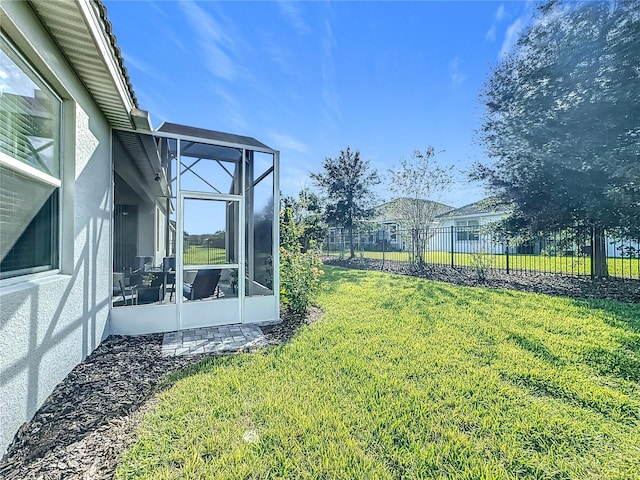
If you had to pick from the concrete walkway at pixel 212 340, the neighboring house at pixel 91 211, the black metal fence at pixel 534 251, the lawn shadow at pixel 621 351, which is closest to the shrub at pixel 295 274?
the neighboring house at pixel 91 211

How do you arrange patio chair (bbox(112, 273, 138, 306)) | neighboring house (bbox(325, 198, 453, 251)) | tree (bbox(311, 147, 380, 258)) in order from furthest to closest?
tree (bbox(311, 147, 380, 258)) < neighboring house (bbox(325, 198, 453, 251)) < patio chair (bbox(112, 273, 138, 306))

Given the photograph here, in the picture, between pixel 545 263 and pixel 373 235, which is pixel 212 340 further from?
pixel 373 235

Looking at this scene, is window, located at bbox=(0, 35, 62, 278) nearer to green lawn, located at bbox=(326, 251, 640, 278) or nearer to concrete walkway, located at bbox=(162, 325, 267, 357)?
concrete walkway, located at bbox=(162, 325, 267, 357)

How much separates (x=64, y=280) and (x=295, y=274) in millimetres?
4000

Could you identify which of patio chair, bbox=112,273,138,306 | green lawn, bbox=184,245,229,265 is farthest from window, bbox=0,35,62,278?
green lawn, bbox=184,245,229,265

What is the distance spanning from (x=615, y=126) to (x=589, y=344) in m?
6.95

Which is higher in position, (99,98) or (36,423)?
(99,98)

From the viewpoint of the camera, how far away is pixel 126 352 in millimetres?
4348

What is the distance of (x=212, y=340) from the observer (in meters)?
4.91

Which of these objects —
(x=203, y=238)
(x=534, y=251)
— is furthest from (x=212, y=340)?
(x=534, y=251)

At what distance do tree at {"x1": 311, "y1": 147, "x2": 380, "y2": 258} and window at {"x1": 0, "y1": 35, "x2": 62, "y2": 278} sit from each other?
53.4 feet

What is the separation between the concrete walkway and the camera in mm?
4496

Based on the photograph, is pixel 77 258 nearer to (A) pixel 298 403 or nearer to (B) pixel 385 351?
(A) pixel 298 403

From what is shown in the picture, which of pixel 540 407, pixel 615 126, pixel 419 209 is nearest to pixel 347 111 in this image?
pixel 419 209
